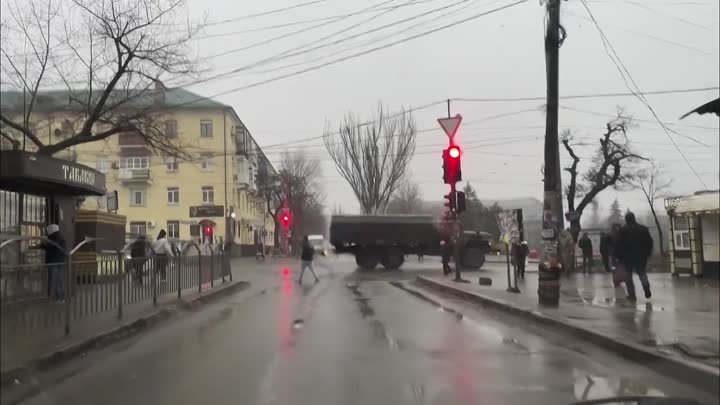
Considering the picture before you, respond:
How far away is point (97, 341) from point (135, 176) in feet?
77.6

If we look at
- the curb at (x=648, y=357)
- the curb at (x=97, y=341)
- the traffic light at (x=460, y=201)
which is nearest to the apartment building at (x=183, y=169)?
the curb at (x=97, y=341)

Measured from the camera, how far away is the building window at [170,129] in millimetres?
21203

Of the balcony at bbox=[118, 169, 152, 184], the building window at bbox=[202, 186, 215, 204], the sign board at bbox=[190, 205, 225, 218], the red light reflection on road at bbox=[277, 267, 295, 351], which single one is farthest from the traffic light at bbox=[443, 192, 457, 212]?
the building window at bbox=[202, 186, 215, 204]

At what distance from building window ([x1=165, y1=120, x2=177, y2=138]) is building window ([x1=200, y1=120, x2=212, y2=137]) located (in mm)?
15390

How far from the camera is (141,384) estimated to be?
266 inches

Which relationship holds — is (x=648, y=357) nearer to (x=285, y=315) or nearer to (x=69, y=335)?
(x=285, y=315)

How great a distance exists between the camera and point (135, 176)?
31406 millimetres

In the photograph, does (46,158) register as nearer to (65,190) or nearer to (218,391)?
(65,190)

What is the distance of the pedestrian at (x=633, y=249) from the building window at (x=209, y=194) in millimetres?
37780

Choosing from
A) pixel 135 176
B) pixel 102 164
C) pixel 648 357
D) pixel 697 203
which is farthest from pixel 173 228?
pixel 697 203

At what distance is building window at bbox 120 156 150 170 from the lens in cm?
2744

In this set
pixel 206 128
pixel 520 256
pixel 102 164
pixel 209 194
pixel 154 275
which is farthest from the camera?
pixel 209 194

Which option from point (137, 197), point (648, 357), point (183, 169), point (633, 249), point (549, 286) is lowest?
point (648, 357)

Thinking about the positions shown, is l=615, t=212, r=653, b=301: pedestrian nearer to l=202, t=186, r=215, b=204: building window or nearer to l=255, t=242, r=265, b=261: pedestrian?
l=255, t=242, r=265, b=261: pedestrian
